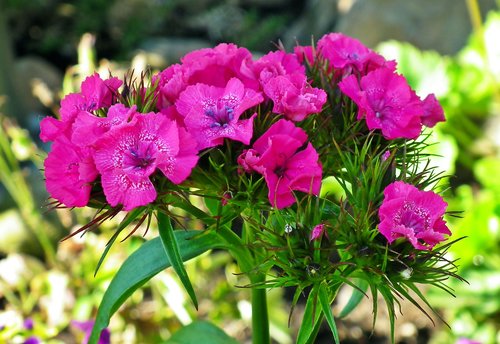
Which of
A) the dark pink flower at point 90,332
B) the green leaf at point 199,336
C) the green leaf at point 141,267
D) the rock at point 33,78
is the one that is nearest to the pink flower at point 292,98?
the green leaf at point 141,267

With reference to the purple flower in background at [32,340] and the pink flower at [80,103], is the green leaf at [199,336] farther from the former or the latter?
the purple flower in background at [32,340]

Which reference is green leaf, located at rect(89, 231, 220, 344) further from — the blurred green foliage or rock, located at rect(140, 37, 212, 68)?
rock, located at rect(140, 37, 212, 68)

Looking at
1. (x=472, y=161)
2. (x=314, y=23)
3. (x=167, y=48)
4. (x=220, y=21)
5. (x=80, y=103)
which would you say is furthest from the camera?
(x=220, y=21)

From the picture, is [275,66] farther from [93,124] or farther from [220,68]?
[93,124]

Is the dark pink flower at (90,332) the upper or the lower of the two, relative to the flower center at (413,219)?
upper

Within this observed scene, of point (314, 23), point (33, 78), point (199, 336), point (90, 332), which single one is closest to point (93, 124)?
point (199, 336)

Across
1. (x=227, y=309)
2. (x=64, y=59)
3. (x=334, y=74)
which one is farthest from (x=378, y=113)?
(x=64, y=59)
